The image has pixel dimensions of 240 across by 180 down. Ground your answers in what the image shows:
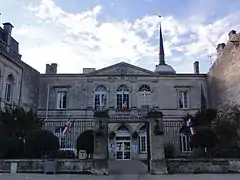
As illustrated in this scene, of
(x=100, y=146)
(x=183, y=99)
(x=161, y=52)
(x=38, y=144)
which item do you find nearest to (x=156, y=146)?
(x=100, y=146)

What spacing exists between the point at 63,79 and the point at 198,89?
43.1ft

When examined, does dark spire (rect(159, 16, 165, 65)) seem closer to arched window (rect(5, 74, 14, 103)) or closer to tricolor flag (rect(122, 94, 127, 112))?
tricolor flag (rect(122, 94, 127, 112))

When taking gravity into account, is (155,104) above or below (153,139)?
above

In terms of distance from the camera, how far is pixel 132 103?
28.2 meters

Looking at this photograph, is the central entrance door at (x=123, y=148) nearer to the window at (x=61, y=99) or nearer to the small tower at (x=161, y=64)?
the window at (x=61, y=99)

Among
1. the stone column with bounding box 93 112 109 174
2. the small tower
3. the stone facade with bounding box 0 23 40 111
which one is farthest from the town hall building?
the stone column with bounding box 93 112 109 174

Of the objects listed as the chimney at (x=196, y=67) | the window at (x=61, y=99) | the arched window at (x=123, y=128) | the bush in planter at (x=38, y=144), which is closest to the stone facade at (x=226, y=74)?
the chimney at (x=196, y=67)

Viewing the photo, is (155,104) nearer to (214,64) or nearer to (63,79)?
(214,64)

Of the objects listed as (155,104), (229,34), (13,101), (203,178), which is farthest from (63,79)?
(203,178)

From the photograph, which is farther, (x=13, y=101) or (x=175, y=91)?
(x=175, y=91)

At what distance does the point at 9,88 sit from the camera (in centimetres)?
2300

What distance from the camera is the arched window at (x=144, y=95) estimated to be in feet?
93.1

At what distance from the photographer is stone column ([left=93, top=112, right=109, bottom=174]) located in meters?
11.8

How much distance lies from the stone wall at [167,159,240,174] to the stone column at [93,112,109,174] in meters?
2.65
